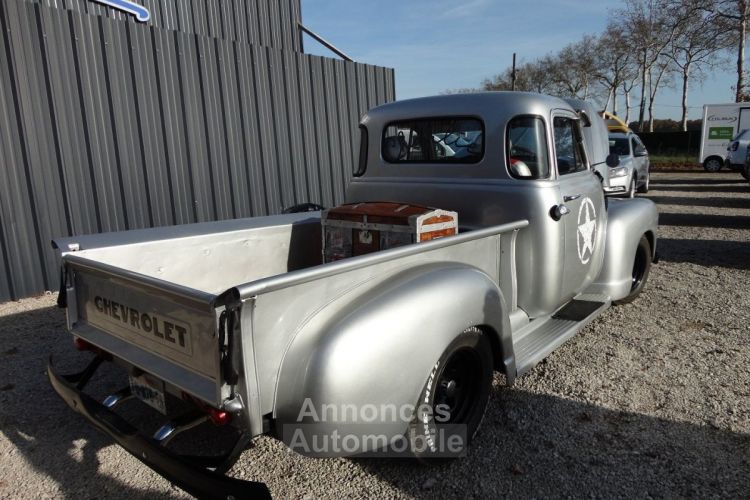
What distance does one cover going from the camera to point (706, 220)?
32.1ft

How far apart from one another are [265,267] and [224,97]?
457cm

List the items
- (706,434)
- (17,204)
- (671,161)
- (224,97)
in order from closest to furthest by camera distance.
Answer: (706,434)
(17,204)
(224,97)
(671,161)

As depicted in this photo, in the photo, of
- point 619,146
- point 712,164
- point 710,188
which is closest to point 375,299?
point 619,146

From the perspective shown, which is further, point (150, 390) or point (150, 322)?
point (150, 390)

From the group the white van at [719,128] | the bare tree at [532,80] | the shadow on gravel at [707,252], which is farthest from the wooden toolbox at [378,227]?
the bare tree at [532,80]

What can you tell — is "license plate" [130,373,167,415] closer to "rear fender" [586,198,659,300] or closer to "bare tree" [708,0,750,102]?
"rear fender" [586,198,659,300]

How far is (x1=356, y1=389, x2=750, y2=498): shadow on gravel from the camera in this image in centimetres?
242

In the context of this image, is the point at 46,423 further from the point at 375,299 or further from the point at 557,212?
the point at 557,212

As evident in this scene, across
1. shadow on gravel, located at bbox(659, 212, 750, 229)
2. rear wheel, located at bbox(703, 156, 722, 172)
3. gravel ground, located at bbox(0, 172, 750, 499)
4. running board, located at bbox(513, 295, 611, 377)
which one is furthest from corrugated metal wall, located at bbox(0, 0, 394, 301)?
rear wheel, located at bbox(703, 156, 722, 172)

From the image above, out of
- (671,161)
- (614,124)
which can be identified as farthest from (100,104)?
(671,161)

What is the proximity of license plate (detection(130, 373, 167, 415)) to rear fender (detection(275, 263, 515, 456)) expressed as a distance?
632 mm

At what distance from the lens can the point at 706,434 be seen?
2842 millimetres

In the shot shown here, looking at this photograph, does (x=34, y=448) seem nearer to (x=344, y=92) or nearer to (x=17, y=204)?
(x=17, y=204)

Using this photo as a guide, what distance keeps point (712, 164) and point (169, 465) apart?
2303cm
